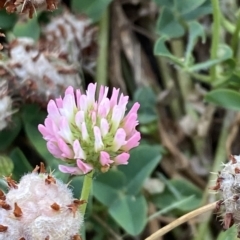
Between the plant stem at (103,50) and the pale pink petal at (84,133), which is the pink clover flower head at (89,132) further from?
the plant stem at (103,50)

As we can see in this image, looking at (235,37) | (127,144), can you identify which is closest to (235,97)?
(235,37)

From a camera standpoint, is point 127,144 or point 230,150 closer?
point 127,144

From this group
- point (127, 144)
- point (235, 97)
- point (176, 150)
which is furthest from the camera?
point (176, 150)

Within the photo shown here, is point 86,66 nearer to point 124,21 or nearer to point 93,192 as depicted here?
point 124,21

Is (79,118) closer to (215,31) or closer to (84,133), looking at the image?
(84,133)

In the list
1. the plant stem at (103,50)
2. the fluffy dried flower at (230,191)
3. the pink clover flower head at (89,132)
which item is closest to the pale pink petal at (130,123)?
the pink clover flower head at (89,132)

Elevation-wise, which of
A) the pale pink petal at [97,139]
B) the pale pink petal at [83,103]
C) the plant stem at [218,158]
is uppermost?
the pale pink petal at [83,103]

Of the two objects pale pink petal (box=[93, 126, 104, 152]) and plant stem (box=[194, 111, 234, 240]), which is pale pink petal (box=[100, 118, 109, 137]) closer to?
pale pink petal (box=[93, 126, 104, 152])
